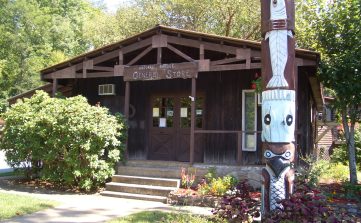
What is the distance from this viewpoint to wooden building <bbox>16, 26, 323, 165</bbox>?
40.5 ft

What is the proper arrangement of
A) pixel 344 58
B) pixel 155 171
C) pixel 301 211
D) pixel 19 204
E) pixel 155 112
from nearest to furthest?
pixel 301 211 < pixel 19 204 < pixel 344 58 < pixel 155 171 < pixel 155 112

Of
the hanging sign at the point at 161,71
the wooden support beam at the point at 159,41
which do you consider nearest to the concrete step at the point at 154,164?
the hanging sign at the point at 161,71

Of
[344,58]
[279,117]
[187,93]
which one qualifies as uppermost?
[344,58]

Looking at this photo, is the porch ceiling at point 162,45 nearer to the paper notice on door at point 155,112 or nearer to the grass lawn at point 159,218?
the paper notice on door at point 155,112

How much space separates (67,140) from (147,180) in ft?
8.32

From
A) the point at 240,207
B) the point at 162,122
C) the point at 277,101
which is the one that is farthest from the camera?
the point at 162,122

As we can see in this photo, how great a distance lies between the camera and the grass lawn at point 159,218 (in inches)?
284

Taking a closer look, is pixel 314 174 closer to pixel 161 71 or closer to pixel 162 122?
pixel 161 71

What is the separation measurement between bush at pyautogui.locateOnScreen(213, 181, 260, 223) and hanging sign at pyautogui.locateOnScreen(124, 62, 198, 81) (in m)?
5.59

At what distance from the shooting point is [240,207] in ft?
22.6

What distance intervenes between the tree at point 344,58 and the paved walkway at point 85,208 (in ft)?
17.3

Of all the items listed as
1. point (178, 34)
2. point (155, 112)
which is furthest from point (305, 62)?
point (155, 112)

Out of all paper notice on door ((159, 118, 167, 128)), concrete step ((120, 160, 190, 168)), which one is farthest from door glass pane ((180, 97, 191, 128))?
concrete step ((120, 160, 190, 168))

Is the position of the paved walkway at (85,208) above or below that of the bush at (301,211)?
below
